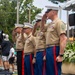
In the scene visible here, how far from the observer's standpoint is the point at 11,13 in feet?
124

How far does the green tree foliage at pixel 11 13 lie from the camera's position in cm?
3653

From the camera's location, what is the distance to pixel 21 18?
3706cm

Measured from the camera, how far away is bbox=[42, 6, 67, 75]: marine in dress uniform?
17.9 ft

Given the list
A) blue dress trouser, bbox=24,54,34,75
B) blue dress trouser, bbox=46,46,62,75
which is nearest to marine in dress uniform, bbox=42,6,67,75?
blue dress trouser, bbox=46,46,62,75

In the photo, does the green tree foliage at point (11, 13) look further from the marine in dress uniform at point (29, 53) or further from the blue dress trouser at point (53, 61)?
the blue dress trouser at point (53, 61)

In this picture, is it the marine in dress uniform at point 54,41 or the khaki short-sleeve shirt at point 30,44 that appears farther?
the khaki short-sleeve shirt at point 30,44

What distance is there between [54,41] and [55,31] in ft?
0.53

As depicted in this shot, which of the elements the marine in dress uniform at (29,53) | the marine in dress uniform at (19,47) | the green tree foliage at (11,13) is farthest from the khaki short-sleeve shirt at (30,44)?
the green tree foliage at (11,13)

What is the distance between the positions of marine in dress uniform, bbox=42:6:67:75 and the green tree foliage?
30372 mm

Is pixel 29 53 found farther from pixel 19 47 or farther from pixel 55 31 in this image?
pixel 55 31

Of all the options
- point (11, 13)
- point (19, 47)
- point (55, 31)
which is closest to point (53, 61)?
point (55, 31)

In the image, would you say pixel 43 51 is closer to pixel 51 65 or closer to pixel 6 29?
pixel 51 65

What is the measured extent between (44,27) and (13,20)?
31367 millimetres

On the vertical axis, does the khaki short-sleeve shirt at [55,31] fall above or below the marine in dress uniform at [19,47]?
above
